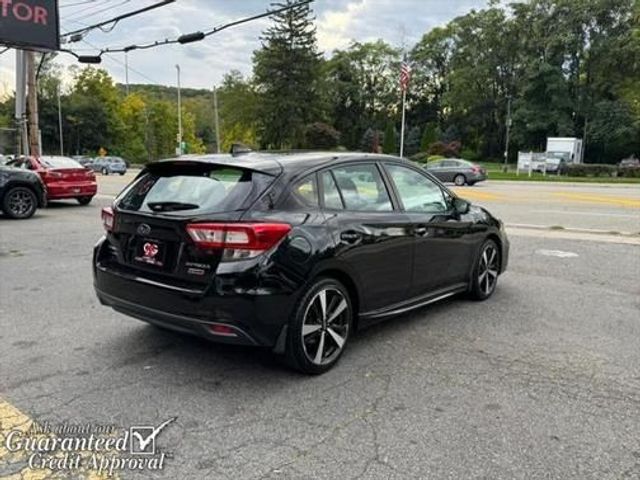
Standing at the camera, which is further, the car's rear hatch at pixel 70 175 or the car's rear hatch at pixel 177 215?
the car's rear hatch at pixel 70 175

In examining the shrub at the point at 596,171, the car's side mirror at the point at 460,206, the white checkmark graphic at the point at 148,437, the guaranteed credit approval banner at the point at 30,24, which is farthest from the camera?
the shrub at the point at 596,171

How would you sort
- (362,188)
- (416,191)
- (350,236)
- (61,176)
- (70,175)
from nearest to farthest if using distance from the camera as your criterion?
1. (350,236)
2. (362,188)
3. (416,191)
4. (61,176)
5. (70,175)

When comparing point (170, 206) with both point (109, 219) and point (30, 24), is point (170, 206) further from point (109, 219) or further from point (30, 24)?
point (30, 24)

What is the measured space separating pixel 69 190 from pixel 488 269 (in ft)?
39.6

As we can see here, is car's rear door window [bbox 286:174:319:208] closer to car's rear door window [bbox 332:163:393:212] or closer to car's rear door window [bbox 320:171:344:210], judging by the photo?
car's rear door window [bbox 320:171:344:210]

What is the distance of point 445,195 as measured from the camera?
529 centimetres

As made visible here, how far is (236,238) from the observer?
346 centimetres

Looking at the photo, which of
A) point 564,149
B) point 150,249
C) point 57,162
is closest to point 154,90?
point 564,149

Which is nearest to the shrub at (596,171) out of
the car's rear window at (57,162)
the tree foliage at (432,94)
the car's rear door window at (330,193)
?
the tree foliage at (432,94)

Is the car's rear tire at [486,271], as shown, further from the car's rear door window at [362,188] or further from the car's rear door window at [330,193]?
the car's rear door window at [330,193]

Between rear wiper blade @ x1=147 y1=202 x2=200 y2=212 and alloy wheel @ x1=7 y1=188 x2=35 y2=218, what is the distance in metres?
9.84

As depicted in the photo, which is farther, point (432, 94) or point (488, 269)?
point (432, 94)

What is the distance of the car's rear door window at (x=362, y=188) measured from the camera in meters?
4.22

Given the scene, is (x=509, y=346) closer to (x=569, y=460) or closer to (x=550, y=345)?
(x=550, y=345)
